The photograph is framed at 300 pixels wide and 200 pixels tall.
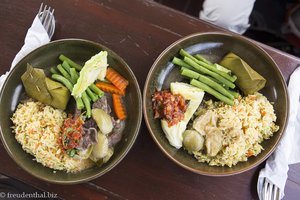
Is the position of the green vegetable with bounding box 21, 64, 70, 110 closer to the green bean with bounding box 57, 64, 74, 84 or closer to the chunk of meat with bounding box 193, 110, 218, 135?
the green bean with bounding box 57, 64, 74, 84

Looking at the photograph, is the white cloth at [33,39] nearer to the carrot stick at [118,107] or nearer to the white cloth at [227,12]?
the carrot stick at [118,107]

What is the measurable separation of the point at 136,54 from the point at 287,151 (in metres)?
0.91

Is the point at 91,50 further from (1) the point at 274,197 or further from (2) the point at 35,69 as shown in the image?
(1) the point at 274,197

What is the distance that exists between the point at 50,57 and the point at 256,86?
1.04m

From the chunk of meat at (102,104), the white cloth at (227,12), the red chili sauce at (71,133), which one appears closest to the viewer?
the red chili sauce at (71,133)

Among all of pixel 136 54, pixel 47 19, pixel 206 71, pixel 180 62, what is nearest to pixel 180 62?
pixel 180 62

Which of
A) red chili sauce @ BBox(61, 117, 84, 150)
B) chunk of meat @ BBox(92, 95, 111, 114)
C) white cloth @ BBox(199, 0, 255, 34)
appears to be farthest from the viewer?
white cloth @ BBox(199, 0, 255, 34)

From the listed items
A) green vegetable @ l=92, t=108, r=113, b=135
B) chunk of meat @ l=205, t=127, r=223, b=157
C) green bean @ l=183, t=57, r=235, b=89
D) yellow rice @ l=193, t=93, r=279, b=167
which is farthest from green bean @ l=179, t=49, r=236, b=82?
green vegetable @ l=92, t=108, r=113, b=135

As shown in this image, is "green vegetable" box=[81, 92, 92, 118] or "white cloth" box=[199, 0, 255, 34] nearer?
"green vegetable" box=[81, 92, 92, 118]

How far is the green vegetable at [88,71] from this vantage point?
1789mm

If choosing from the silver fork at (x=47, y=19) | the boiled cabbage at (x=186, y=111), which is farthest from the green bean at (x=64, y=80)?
the boiled cabbage at (x=186, y=111)

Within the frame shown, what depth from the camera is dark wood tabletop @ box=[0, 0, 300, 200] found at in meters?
1.87

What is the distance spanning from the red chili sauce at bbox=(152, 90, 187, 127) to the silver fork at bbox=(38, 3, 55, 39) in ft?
2.07

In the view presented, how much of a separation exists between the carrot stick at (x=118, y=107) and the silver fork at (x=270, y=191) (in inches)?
30.7
